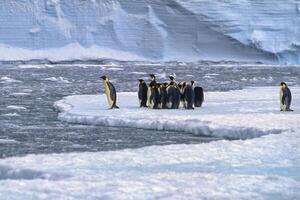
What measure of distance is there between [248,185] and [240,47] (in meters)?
31.6

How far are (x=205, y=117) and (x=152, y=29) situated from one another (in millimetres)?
26960

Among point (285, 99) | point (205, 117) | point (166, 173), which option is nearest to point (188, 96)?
point (285, 99)

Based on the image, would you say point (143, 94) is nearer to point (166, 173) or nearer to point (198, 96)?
point (198, 96)

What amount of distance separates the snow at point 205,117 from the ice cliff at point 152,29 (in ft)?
76.3

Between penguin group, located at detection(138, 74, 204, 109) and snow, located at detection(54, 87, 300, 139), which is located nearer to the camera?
snow, located at detection(54, 87, 300, 139)

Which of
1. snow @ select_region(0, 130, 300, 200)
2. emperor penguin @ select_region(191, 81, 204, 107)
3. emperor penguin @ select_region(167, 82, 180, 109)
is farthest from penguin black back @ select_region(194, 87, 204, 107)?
snow @ select_region(0, 130, 300, 200)

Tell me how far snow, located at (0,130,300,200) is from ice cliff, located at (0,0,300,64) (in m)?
28.7

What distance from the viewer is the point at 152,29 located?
114ft

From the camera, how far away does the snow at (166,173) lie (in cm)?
359

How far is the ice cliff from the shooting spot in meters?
33.9

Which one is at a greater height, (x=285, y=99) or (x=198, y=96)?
(x=285, y=99)

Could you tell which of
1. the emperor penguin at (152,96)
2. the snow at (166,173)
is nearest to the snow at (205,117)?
the emperor penguin at (152,96)

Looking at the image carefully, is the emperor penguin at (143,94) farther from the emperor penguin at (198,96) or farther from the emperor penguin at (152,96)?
the emperor penguin at (198,96)

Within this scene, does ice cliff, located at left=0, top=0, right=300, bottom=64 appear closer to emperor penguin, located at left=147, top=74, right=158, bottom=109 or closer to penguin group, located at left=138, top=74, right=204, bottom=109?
penguin group, located at left=138, top=74, right=204, bottom=109
